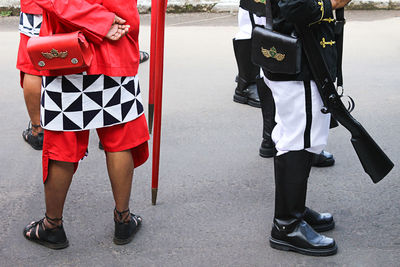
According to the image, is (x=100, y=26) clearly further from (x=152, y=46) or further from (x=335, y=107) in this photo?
(x=152, y=46)

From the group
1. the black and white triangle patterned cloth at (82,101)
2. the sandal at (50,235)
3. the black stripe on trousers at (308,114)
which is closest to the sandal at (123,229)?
the sandal at (50,235)

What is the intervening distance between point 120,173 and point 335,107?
1.00m

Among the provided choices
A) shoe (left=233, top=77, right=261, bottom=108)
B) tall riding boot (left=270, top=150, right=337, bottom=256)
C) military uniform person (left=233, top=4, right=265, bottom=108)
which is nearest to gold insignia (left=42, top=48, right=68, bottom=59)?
tall riding boot (left=270, top=150, right=337, bottom=256)

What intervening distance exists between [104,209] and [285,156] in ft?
3.58

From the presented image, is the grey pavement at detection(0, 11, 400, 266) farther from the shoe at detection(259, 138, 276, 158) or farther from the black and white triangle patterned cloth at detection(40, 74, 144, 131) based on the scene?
the black and white triangle patterned cloth at detection(40, 74, 144, 131)

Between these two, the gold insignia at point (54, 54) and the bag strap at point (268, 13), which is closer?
the gold insignia at point (54, 54)

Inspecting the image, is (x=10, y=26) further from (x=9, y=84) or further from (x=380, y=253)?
(x=380, y=253)

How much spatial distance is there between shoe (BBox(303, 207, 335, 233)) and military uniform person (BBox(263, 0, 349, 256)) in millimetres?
62

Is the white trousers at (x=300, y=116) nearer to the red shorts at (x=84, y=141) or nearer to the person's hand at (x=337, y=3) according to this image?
the person's hand at (x=337, y=3)

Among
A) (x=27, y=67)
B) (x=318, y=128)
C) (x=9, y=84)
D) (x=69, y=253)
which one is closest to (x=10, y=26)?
(x=9, y=84)

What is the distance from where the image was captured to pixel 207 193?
11.5 feet

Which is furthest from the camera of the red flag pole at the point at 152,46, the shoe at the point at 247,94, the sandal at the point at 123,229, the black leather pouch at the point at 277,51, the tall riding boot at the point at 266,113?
the shoe at the point at 247,94

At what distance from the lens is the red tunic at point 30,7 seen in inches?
152

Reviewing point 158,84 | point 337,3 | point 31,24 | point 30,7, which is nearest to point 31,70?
point 31,24
